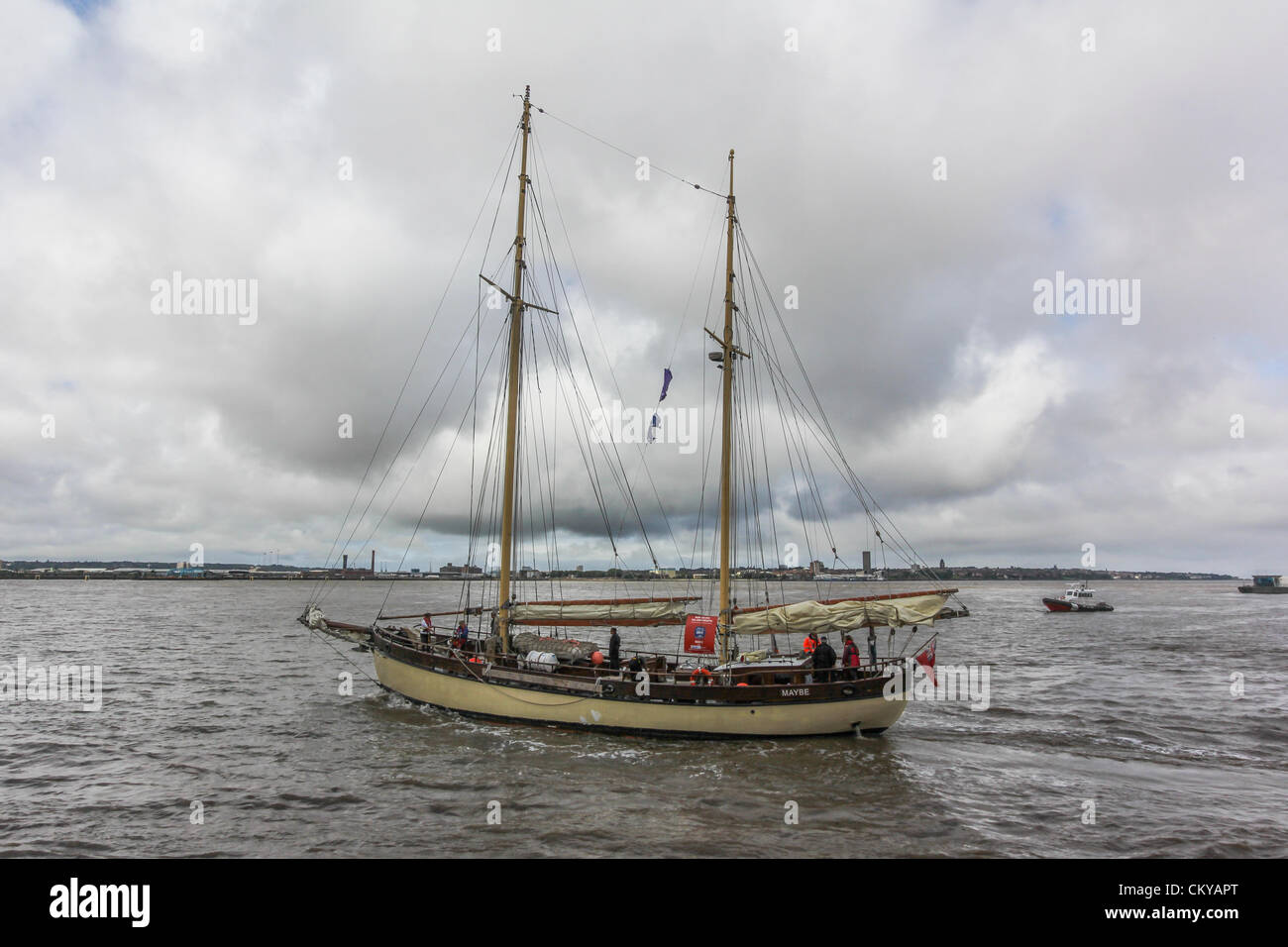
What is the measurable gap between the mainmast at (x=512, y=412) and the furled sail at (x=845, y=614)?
9672mm

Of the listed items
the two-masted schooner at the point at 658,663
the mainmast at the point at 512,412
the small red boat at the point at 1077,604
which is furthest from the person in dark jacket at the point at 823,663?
the small red boat at the point at 1077,604

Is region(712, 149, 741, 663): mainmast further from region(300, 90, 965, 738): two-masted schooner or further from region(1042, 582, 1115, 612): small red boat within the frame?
region(1042, 582, 1115, 612): small red boat

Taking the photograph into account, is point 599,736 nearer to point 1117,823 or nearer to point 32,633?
point 1117,823

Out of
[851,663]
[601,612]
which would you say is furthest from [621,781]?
[601,612]

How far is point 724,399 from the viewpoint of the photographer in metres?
28.7

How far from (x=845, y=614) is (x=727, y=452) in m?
8.18

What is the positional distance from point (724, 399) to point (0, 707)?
3359 centimetres

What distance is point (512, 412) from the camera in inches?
1119

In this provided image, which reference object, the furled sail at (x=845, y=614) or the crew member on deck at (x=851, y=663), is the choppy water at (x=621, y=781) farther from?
the furled sail at (x=845, y=614)

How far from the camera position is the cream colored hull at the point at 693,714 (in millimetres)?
22484

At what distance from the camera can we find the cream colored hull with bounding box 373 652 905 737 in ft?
73.8

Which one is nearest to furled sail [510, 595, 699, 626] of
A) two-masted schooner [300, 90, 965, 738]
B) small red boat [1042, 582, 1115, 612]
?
two-masted schooner [300, 90, 965, 738]
